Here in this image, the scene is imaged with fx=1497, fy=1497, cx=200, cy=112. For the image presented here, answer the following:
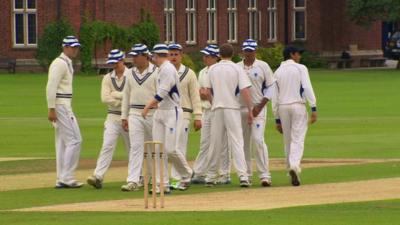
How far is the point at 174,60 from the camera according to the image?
1995 cm

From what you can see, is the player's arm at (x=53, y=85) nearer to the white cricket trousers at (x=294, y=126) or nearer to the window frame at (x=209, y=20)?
the white cricket trousers at (x=294, y=126)

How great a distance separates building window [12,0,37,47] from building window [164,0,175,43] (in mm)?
7352

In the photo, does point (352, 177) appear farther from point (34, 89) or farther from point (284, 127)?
point (34, 89)

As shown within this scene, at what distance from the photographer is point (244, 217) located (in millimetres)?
15688

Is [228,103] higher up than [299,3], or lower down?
lower down

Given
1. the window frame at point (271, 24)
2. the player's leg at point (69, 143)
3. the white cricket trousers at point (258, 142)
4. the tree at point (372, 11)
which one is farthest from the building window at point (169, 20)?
the player's leg at point (69, 143)

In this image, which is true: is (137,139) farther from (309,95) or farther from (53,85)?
(309,95)

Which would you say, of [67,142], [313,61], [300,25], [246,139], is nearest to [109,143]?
[67,142]

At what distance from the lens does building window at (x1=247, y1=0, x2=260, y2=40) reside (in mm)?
72750

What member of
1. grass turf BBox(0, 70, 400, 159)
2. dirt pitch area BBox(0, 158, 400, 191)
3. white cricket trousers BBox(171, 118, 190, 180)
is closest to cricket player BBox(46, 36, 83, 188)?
dirt pitch area BBox(0, 158, 400, 191)

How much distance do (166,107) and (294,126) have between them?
1.98 metres

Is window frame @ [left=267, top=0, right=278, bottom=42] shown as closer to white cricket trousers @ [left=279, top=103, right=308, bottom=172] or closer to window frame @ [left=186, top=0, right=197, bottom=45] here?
window frame @ [left=186, top=0, right=197, bottom=45]

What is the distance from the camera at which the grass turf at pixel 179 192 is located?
18141mm

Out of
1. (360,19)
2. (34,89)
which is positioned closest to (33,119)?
(34,89)
